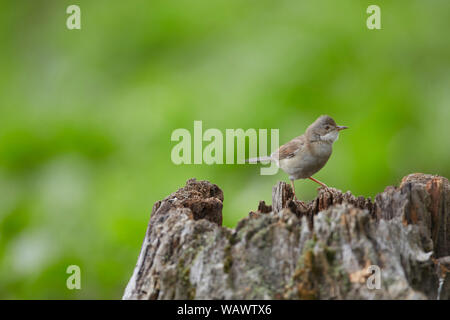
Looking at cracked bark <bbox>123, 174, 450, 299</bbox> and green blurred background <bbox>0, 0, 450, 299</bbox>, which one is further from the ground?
green blurred background <bbox>0, 0, 450, 299</bbox>

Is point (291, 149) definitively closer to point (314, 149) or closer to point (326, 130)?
point (314, 149)

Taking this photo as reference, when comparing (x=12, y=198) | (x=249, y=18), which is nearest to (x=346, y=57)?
(x=249, y=18)

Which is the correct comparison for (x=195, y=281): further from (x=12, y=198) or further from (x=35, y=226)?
(x=12, y=198)

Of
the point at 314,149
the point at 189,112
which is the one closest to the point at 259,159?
the point at 314,149

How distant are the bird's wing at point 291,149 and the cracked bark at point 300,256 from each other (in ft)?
7.19

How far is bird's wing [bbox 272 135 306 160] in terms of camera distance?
5438 millimetres

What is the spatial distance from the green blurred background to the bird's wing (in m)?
0.41

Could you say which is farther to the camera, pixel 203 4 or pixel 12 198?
pixel 203 4

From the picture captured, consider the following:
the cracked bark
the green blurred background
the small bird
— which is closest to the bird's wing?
the small bird

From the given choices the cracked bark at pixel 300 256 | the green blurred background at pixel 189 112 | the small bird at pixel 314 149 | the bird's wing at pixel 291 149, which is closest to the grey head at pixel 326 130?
the small bird at pixel 314 149

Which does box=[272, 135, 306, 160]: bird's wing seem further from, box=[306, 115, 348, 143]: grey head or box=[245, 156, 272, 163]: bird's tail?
box=[245, 156, 272, 163]: bird's tail

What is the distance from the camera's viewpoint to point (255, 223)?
2961 mm

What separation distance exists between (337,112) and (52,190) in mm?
2984
